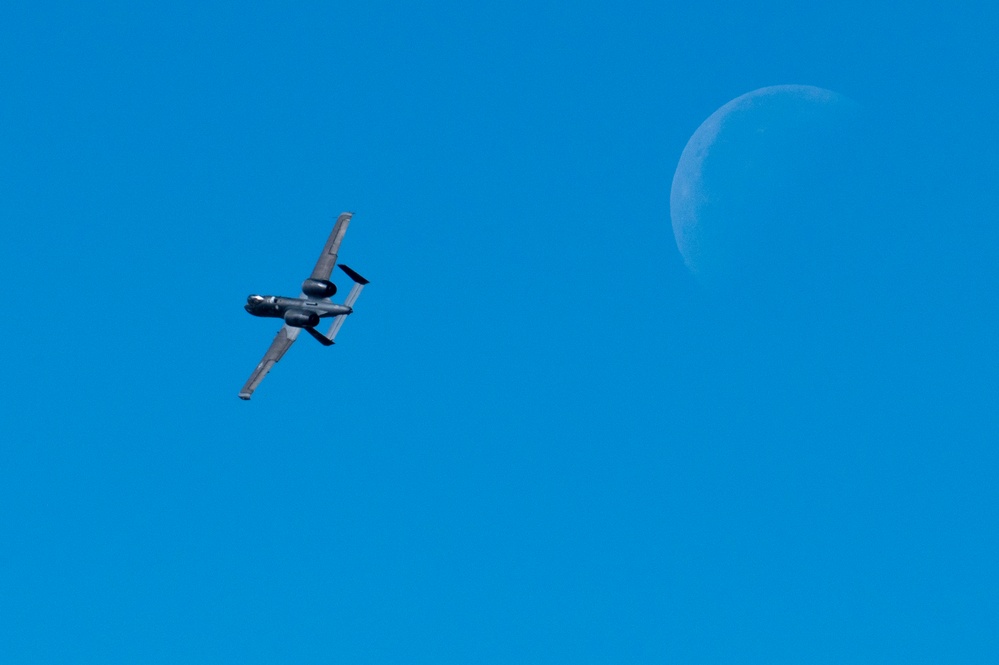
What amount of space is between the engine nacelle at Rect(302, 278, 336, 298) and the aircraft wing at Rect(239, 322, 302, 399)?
A: 5.55 meters

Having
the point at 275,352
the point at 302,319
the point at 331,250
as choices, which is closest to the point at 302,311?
the point at 302,319

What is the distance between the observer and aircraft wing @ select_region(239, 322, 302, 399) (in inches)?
6673

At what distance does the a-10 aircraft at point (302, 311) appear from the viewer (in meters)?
166

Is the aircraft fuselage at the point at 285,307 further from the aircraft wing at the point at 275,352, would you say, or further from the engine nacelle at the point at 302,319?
the aircraft wing at the point at 275,352

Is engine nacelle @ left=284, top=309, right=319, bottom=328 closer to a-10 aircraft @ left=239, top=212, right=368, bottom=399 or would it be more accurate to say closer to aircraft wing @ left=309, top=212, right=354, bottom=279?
a-10 aircraft @ left=239, top=212, right=368, bottom=399

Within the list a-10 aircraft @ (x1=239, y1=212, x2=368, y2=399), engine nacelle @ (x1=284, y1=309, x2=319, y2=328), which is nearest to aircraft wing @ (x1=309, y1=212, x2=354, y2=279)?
a-10 aircraft @ (x1=239, y1=212, x2=368, y2=399)

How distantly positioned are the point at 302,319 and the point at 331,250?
15.4m

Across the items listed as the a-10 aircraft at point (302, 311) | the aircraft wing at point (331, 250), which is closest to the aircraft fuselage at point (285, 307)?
the a-10 aircraft at point (302, 311)

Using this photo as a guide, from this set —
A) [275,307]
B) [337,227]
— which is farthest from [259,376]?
[337,227]

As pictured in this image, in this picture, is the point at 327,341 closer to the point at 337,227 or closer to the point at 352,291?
the point at 352,291

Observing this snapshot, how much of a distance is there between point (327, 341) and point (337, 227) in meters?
22.8

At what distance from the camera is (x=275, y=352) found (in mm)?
170750

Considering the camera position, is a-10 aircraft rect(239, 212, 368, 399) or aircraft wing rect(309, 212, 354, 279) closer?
a-10 aircraft rect(239, 212, 368, 399)

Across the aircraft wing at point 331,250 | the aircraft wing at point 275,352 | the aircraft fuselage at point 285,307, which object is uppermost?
the aircraft wing at point 331,250
